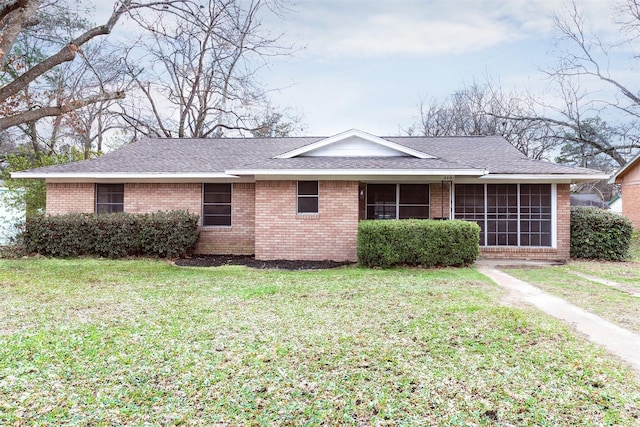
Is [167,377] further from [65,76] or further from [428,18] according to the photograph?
[65,76]

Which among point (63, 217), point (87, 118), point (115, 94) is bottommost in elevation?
point (63, 217)

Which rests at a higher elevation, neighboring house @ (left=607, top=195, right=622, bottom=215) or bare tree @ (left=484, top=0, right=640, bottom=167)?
bare tree @ (left=484, top=0, right=640, bottom=167)

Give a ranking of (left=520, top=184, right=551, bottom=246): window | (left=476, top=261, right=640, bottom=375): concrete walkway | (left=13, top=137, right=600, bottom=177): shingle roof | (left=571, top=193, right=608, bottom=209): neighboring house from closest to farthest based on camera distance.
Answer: (left=476, top=261, right=640, bottom=375): concrete walkway < (left=13, top=137, right=600, bottom=177): shingle roof < (left=520, top=184, right=551, bottom=246): window < (left=571, top=193, right=608, bottom=209): neighboring house

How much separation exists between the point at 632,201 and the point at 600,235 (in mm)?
10492

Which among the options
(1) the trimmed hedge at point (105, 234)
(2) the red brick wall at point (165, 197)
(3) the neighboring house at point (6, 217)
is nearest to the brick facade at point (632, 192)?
(2) the red brick wall at point (165, 197)

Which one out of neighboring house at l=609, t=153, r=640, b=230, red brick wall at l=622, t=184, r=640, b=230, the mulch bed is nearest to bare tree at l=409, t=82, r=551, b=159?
neighboring house at l=609, t=153, r=640, b=230

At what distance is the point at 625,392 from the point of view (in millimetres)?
3301

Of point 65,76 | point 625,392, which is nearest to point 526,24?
point 625,392

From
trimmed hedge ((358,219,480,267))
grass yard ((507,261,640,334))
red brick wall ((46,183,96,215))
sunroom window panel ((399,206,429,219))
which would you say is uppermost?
red brick wall ((46,183,96,215))

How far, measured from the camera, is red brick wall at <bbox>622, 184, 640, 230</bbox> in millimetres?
18750

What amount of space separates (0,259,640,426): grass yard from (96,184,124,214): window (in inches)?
254

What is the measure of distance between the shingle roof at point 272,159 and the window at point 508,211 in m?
0.77

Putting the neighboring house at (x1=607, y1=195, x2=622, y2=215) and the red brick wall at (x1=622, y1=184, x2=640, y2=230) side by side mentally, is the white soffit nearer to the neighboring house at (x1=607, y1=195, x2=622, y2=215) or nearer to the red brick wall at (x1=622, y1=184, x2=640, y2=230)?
the red brick wall at (x1=622, y1=184, x2=640, y2=230)

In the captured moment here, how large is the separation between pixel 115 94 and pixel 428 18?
36.0ft
